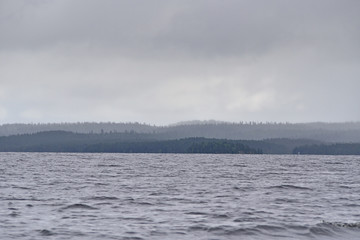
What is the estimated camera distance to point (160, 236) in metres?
28.1

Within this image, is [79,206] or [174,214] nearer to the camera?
[174,214]

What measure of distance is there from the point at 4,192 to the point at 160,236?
2650 centimetres

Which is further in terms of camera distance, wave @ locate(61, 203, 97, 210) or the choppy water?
wave @ locate(61, 203, 97, 210)

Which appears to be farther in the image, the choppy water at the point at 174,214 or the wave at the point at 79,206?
the wave at the point at 79,206

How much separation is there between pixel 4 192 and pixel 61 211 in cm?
1584

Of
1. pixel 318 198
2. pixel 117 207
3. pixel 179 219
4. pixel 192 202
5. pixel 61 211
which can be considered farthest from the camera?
pixel 318 198

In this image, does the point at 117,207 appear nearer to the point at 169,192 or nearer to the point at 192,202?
the point at 192,202

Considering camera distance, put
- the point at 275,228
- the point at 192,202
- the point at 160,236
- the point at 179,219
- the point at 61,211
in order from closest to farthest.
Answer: the point at 160,236 → the point at 275,228 → the point at 179,219 → the point at 61,211 → the point at 192,202

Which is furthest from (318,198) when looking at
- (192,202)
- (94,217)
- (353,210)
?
(94,217)

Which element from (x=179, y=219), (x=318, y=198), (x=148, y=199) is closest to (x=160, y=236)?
(x=179, y=219)

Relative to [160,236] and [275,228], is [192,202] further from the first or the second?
[160,236]

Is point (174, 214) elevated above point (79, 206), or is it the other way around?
point (79, 206)

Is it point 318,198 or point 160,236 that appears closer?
point 160,236

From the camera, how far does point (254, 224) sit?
32531 mm
